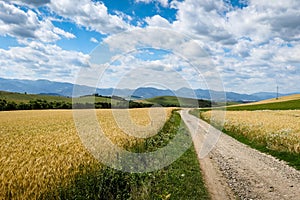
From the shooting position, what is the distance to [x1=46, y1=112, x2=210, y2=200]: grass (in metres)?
8.30

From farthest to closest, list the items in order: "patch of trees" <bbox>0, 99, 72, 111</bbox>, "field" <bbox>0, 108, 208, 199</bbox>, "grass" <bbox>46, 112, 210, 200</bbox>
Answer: "patch of trees" <bbox>0, 99, 72, 111</bbox> < "grass" <bbox>46, 112, 210, 200</bbox> < "field" <bbox>0, 108, 208, 199</bbox>

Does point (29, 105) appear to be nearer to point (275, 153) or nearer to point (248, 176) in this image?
point (275, 153)

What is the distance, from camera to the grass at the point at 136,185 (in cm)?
830

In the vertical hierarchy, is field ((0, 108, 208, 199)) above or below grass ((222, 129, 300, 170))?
above

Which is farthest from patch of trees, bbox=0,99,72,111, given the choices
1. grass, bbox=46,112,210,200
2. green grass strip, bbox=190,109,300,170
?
grass, bbox=46,112,210,200

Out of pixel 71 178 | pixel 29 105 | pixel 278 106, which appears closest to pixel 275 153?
pixel 71 178

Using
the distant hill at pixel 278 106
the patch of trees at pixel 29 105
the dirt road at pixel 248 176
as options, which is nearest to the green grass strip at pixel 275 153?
the dirt road at pixel 248 176

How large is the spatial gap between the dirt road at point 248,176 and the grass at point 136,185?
789 millimetres

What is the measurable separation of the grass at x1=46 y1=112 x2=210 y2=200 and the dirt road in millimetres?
789

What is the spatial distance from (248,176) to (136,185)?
5.78m

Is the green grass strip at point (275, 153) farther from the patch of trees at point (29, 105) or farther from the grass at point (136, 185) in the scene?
the patch of trees at point (29, 105)

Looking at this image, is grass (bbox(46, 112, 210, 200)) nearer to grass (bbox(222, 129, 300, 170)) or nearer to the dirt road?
the dirt road

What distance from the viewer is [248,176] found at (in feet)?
41.9

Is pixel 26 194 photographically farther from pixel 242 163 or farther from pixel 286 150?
A: pixel 286 150
